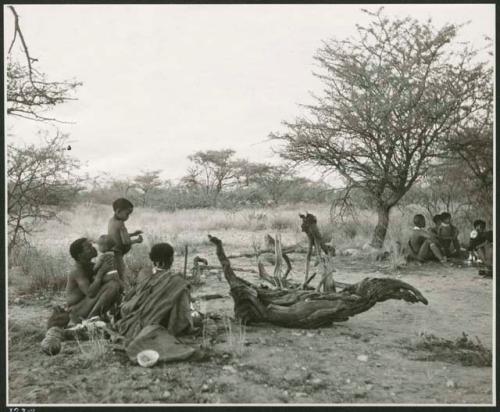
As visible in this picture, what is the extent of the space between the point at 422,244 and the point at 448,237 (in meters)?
0.36

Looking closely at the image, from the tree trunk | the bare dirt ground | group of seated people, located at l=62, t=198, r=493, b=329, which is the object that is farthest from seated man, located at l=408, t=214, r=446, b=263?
the bare dirt ground

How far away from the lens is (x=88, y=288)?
15.6ft

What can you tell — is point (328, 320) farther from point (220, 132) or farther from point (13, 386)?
point (13, 386)

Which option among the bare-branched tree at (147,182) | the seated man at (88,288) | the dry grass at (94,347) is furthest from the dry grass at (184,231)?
the dry grass at (94,347)

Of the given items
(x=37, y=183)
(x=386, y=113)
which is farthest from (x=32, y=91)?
(x=386, y=113)

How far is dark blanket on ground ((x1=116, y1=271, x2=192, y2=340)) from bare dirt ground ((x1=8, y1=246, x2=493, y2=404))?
0.30 m

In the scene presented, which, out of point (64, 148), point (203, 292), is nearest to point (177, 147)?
point (64, 148)

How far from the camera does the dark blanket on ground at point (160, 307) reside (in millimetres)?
4344

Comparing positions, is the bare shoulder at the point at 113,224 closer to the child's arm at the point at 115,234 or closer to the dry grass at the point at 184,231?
the child's arm at the point at 115,234

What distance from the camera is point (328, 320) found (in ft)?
16.2

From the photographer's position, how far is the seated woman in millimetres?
4348

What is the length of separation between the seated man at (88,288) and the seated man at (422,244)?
4095 mm

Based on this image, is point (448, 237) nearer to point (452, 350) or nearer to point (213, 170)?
point (452, 350)

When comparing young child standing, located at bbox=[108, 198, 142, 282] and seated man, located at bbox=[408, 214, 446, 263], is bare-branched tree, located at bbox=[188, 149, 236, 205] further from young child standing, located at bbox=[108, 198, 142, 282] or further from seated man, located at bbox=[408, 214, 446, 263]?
seated man, located at bbox=[408, 214, 446, 263]
